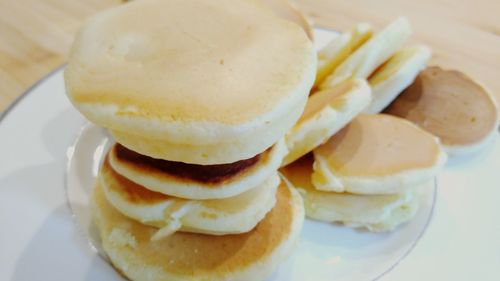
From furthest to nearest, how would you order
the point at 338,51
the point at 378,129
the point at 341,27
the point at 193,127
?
the point at 341,27
the point at 338,51
the point at 378,129
the point at 193,127

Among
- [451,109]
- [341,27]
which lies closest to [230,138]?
[451,109]

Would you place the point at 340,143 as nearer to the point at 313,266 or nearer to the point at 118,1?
the point at 313,266

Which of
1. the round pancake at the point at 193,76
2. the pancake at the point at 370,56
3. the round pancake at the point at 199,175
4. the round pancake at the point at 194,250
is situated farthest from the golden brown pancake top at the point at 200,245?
the pancake at the point at 370,56

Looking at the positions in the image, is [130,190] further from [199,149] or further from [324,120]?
[324,120]

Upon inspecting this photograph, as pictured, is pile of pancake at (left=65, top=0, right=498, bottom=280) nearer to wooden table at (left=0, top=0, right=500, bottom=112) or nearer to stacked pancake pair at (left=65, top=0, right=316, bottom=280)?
stacked pancake pair at (left=65, top=0, right=316, bottom=280)

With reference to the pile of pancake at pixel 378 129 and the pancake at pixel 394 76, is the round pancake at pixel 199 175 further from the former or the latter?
the pancake at pixel 394 76
